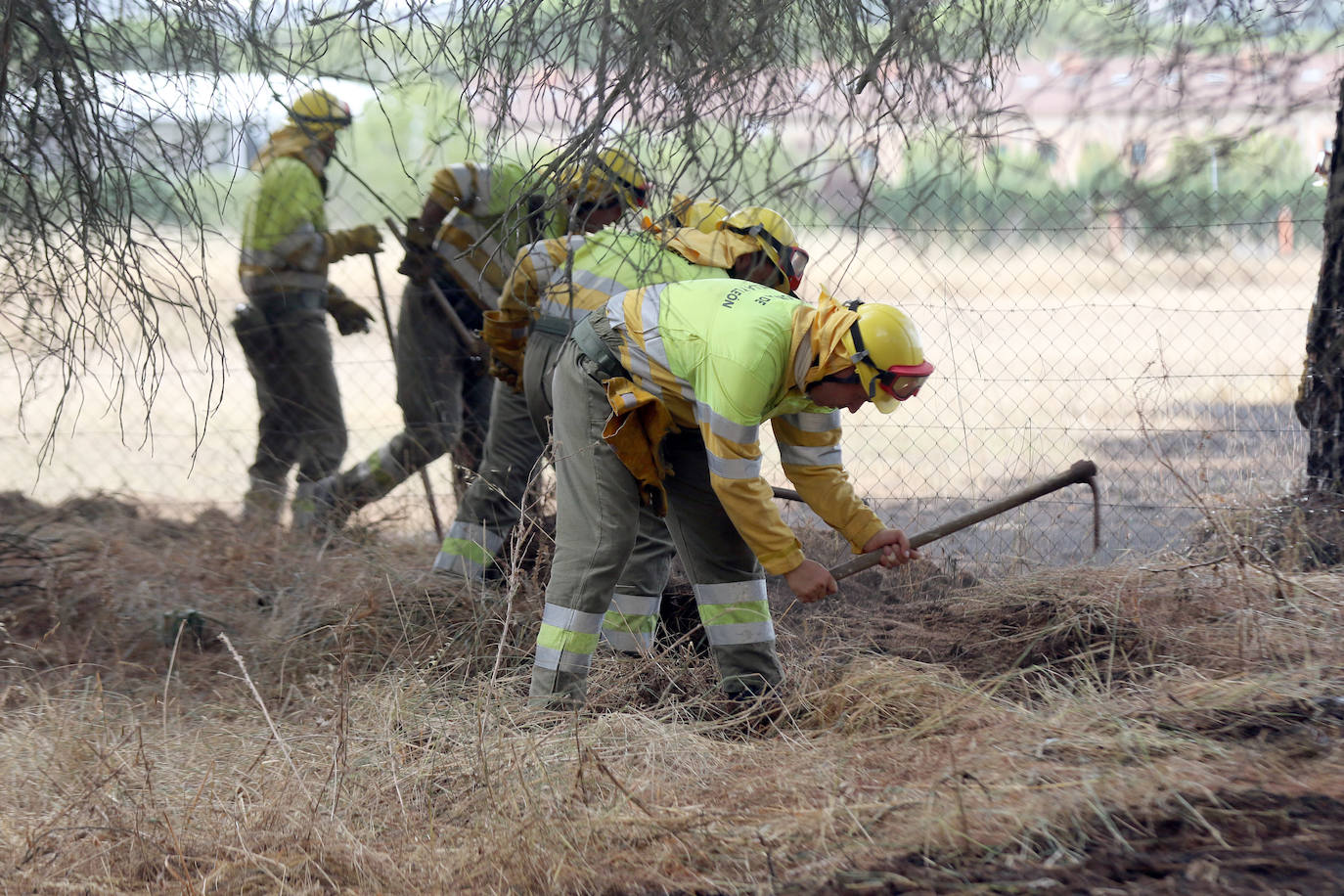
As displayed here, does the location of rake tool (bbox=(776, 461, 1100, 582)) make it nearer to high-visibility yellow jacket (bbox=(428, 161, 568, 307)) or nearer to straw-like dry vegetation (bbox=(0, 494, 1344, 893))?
straw-like dry vegetation (bbox=(0, 494, 1344, 893))

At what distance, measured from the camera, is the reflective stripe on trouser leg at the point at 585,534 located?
357cm

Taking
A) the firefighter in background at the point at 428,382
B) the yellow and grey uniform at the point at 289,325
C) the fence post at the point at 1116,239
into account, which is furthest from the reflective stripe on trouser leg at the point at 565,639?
the fence post at the point at 1116,239

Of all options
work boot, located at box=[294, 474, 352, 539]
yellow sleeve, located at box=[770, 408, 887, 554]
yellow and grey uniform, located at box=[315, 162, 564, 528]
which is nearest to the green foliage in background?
yellow sleeve, located at box=[770, 408, 887, 554]

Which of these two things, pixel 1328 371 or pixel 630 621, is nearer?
pixel 630 621

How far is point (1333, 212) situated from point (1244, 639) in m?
2.20

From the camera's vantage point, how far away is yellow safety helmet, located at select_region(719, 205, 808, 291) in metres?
4.11

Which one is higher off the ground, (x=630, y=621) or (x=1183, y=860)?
(x=630, y=621)

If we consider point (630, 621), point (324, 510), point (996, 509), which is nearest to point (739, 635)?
point (630, 621)

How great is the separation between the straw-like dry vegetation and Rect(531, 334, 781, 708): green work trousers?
0.15 meters

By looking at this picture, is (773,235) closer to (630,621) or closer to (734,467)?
(734,467)

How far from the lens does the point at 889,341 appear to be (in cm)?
315

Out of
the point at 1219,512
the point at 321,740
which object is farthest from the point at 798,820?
the point at 1219,512

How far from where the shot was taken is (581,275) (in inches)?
165

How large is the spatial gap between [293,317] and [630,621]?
303 cm
